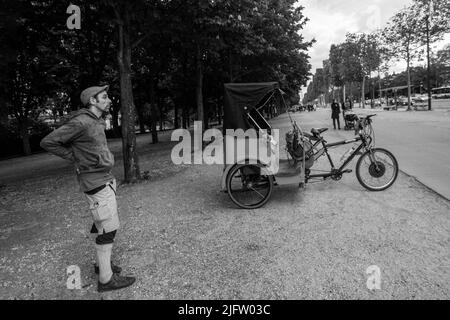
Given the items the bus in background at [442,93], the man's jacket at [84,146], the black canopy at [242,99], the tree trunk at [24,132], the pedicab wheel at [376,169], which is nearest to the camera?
the man's jacket at [84,146]

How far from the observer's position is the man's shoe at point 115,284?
11.3 ft

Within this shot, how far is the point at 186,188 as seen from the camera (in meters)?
7.85

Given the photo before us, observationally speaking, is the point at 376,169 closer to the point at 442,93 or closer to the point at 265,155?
the point at 265,155

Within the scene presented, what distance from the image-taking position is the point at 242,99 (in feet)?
19.6

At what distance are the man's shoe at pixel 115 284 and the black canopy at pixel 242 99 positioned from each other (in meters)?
3.32

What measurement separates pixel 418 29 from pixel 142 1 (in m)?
38.5

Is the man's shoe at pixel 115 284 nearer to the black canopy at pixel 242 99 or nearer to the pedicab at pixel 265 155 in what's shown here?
the pedicab at pixel 265 155

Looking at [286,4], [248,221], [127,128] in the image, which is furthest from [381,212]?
[286,4]

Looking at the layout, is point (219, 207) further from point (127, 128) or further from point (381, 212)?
point (127, 128)

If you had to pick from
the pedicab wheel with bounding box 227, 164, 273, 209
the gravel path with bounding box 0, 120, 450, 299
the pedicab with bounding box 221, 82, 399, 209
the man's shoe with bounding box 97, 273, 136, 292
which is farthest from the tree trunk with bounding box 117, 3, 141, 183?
the man's shoe with bounding box 97, 273, 136, 292

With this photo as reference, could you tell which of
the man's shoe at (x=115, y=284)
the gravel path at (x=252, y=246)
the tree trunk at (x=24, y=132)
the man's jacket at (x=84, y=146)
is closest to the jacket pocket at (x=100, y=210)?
the man's jacket at (x=84, y=146)

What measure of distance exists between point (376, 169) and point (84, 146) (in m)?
5.12

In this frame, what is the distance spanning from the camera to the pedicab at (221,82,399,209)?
579 cm

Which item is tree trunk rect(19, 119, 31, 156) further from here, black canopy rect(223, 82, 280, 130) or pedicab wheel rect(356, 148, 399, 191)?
Answer: pedicab wheel rect(356, 148, 399, 191)
